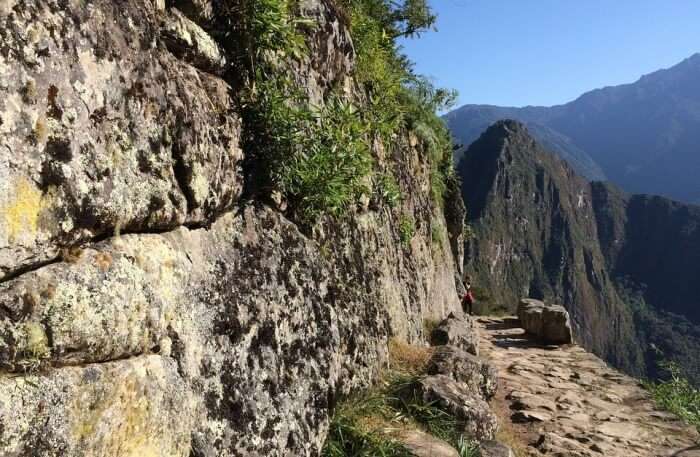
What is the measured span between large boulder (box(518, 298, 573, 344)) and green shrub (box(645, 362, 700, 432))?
473 centimetres

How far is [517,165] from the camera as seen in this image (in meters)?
191

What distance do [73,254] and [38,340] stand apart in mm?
499

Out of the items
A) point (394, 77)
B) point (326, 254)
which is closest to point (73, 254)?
point (326, 254)

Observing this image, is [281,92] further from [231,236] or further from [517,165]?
[517,165]

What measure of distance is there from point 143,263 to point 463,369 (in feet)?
18.4

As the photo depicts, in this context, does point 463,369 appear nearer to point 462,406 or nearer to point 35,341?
point 462,406

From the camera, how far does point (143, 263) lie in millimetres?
3254

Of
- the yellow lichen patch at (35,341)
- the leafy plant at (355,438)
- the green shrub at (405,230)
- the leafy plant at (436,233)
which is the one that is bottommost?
the leafy plant at (355,438)

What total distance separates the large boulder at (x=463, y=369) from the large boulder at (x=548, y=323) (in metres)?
7.85

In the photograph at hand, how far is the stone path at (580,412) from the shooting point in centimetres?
774

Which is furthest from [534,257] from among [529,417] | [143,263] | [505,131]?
[143,263]

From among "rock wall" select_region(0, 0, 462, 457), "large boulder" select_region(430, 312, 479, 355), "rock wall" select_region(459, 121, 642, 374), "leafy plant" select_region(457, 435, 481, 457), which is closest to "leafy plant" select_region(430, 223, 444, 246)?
"large boulder" select_region(430, 312, 479, 355)

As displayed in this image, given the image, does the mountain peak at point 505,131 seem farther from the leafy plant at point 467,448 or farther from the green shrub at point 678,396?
the leafy plant at point 467,448

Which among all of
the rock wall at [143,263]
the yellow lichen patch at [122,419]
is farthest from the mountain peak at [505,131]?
the yellow lichen patch at [122,419]
